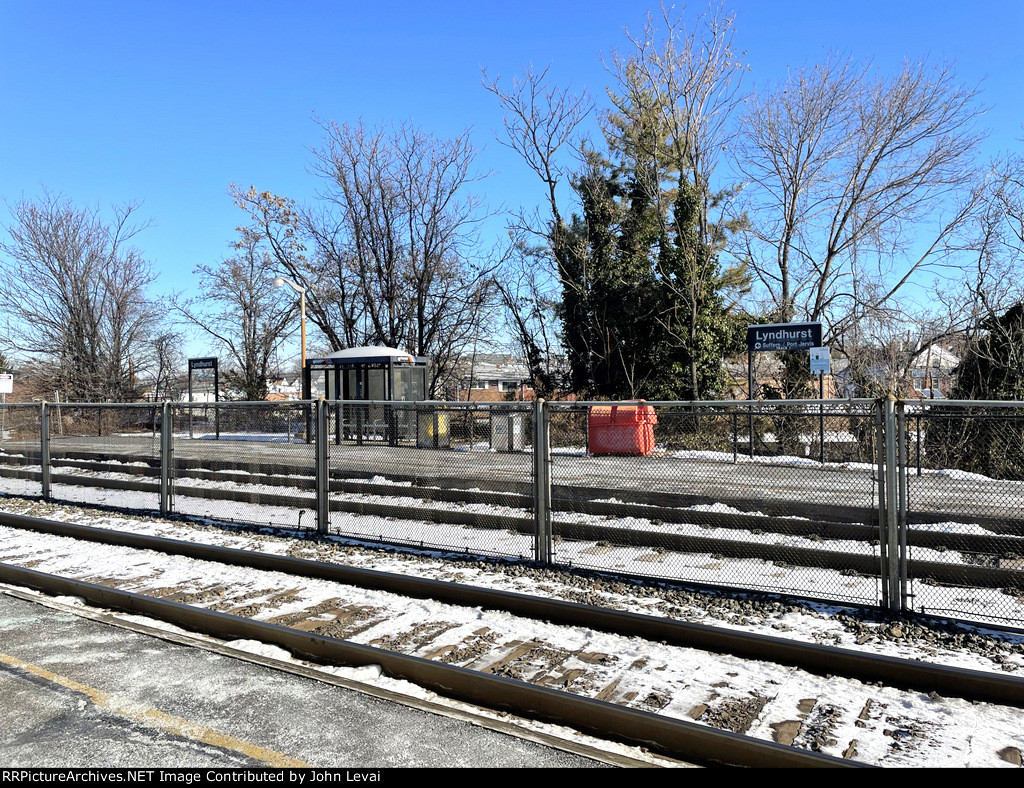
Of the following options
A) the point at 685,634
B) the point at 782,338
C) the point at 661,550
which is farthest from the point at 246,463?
the point at 782,338

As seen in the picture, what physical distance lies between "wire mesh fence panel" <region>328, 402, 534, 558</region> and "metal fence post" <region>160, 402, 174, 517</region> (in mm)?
3690

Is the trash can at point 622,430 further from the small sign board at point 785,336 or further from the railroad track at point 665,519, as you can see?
the small sign board at point 785,336

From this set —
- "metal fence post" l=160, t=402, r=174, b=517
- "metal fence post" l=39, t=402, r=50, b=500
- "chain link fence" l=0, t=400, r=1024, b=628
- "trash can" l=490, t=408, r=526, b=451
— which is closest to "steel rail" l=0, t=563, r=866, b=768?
"chain link fence" l=0, t=400, r=1024, b=628

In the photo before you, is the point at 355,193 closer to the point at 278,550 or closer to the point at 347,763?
the point at 278,550

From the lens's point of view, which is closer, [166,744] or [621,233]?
[166,744]

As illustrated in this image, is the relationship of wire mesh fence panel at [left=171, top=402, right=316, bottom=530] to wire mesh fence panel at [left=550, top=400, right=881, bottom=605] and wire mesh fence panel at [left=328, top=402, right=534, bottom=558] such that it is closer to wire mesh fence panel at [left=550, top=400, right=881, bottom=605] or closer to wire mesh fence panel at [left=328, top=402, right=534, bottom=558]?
wire mesh fence panel at [left=328, top=402, right=534, bottom=558]

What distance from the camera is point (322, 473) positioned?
10.2m

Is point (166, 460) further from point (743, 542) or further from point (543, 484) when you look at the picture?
point (743, 542)

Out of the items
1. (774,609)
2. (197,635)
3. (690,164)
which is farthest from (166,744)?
(690,164)

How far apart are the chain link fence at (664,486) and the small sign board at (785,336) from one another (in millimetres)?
10746

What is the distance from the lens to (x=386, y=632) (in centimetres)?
627

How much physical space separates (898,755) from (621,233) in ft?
87.8

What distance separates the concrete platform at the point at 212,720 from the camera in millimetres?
3994
